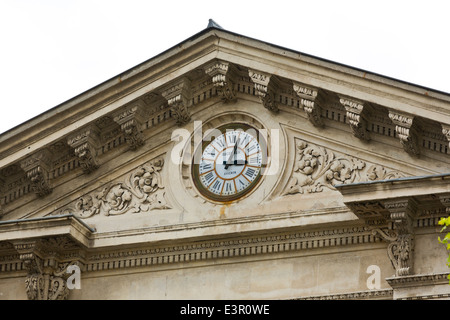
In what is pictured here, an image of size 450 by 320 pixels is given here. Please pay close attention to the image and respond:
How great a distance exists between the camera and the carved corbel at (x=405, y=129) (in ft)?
88.4

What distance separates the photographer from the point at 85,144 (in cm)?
2933

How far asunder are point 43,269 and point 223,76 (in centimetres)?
469

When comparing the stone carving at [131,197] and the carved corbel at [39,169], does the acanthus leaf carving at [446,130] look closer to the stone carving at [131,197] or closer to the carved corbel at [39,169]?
the stone carving at [131,197]

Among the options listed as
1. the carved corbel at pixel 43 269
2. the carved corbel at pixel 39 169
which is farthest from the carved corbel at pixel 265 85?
the carved corbel at pixel 43 269

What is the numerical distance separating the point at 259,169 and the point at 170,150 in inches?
72.9

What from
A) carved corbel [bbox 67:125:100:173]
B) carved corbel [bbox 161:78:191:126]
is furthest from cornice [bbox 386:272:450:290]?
carved corbel [bbox 67:125:100:173]

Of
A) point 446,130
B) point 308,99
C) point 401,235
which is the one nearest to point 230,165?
point 308,99

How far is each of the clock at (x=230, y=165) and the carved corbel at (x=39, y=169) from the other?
2792 mm

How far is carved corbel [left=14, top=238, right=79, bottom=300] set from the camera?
2866 cm

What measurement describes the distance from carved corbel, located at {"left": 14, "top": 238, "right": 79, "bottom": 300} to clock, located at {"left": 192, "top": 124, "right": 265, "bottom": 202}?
8.94 ft

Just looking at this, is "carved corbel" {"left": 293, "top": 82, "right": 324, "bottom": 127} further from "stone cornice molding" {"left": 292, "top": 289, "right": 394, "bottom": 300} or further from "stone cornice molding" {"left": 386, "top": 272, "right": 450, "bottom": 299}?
"stone cornice molding" {"left": 386, "top": 272, "right": 450, "bottom": 299}

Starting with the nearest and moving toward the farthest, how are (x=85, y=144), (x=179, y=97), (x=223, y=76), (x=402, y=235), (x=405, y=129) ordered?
(x=402, y=235), (x=405, y=129), (x=223, y=76), (x=179, y=97), (x=85, y=144)

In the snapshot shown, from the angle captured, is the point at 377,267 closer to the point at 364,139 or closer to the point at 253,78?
the point at 364,139

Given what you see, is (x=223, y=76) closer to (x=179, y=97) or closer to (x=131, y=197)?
(x=179, y=97)
